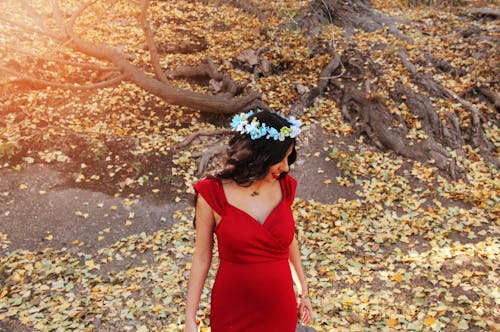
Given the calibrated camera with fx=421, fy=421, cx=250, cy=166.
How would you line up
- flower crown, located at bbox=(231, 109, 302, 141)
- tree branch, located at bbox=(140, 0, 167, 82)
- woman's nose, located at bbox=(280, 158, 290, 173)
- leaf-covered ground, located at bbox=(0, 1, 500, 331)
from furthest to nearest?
tree branch, located at bbox=(140, 0, 167, 82)
leaf-covered ground, located at bbox=(0, 1, 500, 331)
woman's nose, located at bbox=(280, 158, 290, 173)
flower crown, located at bbox=(231, 109, 302, 141)

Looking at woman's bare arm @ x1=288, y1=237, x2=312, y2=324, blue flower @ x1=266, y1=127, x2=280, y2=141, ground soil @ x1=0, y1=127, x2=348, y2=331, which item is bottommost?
ground soil @ x1=0, y1=127, x2=348, y2=331

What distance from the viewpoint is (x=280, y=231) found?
257 centimetres

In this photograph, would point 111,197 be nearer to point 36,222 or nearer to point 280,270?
point 36,222

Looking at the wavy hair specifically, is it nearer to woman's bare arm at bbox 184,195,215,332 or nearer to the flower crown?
the flower crown

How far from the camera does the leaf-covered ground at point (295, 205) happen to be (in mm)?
5004

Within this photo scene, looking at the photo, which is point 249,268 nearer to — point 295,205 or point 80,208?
point 295,205

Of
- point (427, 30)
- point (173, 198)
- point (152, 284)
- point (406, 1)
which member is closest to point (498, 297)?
point (152, 284)

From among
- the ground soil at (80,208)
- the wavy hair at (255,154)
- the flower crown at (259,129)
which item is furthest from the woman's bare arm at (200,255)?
the ground soil at (80,208)

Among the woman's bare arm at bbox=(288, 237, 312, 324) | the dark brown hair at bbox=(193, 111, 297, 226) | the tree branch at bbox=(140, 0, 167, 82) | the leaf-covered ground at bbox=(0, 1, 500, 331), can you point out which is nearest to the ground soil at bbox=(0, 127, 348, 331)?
the leaf-covered ground at bbox=(0, 1, 500, 331)

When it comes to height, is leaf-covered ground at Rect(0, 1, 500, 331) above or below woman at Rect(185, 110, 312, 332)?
below

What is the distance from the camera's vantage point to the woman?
8.22ft

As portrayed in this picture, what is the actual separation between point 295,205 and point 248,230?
4982 mm

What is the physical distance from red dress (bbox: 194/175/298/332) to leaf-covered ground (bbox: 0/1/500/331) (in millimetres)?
2295

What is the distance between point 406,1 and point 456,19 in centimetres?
238
